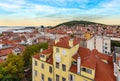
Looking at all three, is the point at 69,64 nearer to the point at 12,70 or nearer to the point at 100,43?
the point at 12,70

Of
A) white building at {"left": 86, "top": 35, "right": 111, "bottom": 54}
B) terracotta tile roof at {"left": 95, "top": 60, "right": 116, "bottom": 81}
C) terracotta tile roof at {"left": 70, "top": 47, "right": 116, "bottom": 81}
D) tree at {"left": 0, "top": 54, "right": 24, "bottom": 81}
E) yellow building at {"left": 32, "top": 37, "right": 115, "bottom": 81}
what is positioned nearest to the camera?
terracotta tile roof at {"left": 95, "top": 60, "right": 116, "bottom": 81}

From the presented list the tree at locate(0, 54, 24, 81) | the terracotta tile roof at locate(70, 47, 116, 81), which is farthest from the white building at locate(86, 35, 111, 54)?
the terracotta tile roof at locate(70, 47, 116, 81)

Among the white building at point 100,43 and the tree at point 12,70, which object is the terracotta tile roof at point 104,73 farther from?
the white building at point 100,43

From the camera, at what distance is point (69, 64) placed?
23016 millimetres

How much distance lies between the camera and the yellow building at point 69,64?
20256 mm

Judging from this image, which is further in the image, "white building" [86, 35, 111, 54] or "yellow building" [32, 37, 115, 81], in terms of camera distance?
"white building" [86, 35, 111, 54]

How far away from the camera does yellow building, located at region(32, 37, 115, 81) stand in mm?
20256

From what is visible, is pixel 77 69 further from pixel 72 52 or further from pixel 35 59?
pixel 35 59

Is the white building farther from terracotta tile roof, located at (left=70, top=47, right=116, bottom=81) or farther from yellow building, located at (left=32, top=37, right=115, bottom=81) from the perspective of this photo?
terracotta tile roof, located at (left=70, top=47, right=116, bottom=81)

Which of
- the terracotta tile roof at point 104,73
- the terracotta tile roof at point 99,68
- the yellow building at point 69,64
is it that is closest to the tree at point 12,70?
Result: the yellow building at point 69,64

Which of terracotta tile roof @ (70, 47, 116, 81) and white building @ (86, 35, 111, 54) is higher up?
terracotta tile roof @ (70, 47, 116, 81)

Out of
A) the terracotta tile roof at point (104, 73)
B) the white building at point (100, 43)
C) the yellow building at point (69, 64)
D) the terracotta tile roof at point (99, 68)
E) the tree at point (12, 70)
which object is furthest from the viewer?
the white building at point (100, 43)

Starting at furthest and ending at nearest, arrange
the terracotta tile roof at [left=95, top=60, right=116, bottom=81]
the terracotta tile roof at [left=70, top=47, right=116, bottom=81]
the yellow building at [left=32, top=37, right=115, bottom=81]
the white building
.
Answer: the white building < the yellow building at [left=32, top=37, right=115, bottom=81] < the terracotta tile roof at [left=70, top=47, right=116, bottom=81] < the terracotta tile roof at [left=95, top=60, right=116, bottom=81]

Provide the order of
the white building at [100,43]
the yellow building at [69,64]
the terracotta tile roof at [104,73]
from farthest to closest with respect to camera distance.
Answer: the white building at [100,43], the yellow building at [69,64], the terracotta tile roof at [104,73]
